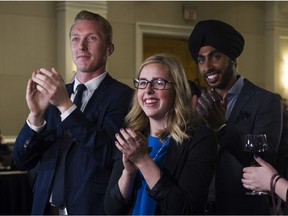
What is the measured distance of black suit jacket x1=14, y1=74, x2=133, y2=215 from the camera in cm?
229

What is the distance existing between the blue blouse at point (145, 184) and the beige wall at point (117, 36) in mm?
5611

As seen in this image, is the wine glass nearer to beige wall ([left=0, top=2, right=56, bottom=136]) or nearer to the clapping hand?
the clapping hand

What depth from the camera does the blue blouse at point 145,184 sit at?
2066 millimetres

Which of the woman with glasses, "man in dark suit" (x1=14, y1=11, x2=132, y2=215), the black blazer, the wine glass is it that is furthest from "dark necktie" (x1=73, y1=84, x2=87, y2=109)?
the wine glass

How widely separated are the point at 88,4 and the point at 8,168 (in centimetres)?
285

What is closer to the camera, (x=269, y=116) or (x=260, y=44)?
(x=269, y=116)

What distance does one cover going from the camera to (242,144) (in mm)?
2270

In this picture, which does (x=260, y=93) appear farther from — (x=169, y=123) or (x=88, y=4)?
(x=88, y=4)

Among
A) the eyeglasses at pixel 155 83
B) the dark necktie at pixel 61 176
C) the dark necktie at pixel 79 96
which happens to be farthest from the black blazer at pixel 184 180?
the dark necktie at pixel 79 96

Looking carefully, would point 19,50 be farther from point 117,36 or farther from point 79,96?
point 79,96

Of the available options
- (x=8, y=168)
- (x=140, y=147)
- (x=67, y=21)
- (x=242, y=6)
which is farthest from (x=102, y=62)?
(x=242, y=6)

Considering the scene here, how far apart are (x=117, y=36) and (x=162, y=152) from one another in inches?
256

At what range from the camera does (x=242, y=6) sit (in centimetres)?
986

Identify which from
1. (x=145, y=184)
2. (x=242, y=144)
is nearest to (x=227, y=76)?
(x=242, y=144)
